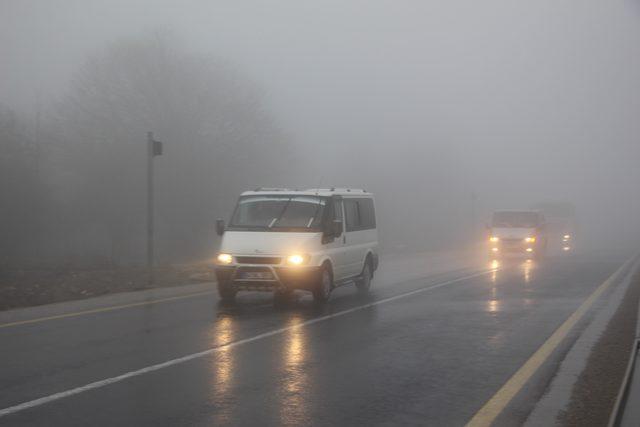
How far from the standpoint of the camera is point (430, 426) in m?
5.38

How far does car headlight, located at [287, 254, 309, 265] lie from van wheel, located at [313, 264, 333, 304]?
1.74ft

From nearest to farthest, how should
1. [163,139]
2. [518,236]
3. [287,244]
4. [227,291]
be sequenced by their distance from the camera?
[287,244] → [227,291] → [518,236] → [163,139]

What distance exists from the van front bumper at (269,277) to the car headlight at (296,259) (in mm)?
93

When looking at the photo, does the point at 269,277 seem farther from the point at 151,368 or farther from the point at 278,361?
the point at 151,368

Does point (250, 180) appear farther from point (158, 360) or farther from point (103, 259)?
point (158, 360)

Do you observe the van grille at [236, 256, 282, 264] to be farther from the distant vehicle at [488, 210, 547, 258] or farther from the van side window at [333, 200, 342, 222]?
the distant vehicle at [488, 210, 547, 258]

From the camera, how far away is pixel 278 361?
25.7ft

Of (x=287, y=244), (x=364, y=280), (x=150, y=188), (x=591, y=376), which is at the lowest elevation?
(x=591, y=376)

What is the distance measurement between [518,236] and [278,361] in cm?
2488

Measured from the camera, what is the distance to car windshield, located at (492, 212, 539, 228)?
31875mm

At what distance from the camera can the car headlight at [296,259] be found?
12641 millimetres

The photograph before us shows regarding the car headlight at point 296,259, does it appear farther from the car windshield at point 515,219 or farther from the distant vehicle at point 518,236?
the car windshield at point 515,219

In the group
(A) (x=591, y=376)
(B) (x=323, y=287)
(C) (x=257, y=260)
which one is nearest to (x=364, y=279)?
(B) (x=323, y=287)

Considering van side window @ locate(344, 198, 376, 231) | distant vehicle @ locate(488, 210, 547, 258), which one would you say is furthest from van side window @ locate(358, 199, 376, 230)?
distant vehicle @ locate(488, 210, 547, 258)
